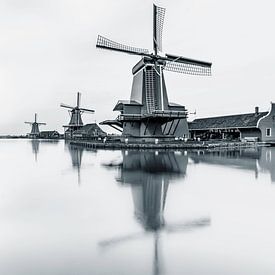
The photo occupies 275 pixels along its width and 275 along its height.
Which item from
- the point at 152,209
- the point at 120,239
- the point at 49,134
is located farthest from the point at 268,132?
the point at 49,134

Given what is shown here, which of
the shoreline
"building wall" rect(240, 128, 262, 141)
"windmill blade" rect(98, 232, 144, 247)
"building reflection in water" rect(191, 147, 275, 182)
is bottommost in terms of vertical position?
"windmill blade" rect(98, 232, 144, 247)

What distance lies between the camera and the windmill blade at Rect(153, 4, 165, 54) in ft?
76.0

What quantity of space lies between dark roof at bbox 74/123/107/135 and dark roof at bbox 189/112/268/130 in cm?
2067

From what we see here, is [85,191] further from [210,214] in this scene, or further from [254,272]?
[254,272]

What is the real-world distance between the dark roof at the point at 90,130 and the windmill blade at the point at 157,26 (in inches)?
1152

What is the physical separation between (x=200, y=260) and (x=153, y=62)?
21.3m

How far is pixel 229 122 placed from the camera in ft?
100

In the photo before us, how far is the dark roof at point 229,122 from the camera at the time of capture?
27.4 meters

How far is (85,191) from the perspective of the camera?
6094mm

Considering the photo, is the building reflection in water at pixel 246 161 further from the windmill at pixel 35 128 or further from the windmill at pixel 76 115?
the windmill at pixel 35 128

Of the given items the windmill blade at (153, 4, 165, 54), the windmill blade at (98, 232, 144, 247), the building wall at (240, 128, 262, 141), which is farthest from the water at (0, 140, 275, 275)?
the building wall at (240, 128, 262, 141)

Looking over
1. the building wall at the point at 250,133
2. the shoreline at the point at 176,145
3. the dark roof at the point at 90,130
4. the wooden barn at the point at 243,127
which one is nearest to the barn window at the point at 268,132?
the wooden barn at the point at 243,127

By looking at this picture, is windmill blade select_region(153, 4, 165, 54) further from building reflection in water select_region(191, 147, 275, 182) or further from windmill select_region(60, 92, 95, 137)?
windmill select_region(60, 92, 95, 137)

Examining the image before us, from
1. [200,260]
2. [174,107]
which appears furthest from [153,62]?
[200,260]
